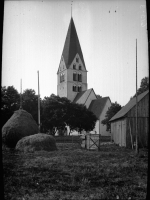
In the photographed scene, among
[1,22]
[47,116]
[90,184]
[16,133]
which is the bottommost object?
[90,184]

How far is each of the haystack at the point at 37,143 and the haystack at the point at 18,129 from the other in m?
0.51

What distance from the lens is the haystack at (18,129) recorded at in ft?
33.7

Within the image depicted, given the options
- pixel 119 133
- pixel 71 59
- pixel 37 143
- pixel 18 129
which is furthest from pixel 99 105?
pixel 18 129

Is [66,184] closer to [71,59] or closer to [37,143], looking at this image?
[37,143]

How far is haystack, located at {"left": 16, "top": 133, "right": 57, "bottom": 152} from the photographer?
9.96 metres

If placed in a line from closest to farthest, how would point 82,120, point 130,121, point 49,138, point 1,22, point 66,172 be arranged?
point 1,22 → point 66,172 → point 49,138 → point 130,121 → point 82,120

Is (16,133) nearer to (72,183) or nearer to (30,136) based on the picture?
(30,136)

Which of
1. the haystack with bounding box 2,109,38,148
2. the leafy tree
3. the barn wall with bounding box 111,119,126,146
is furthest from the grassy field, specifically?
the barn wall with bounding box 111,119,126,146

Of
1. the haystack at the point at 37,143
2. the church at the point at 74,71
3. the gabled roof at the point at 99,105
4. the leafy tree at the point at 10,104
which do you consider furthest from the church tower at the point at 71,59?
the haystack at the point at 37,143

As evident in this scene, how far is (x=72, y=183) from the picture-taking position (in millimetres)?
4371

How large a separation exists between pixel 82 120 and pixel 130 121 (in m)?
7.75

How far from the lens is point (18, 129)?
1105cm

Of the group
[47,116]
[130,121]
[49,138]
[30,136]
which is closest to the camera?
[47,116]

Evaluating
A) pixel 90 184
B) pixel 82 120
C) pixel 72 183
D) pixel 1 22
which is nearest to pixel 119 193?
pixel 90 184
